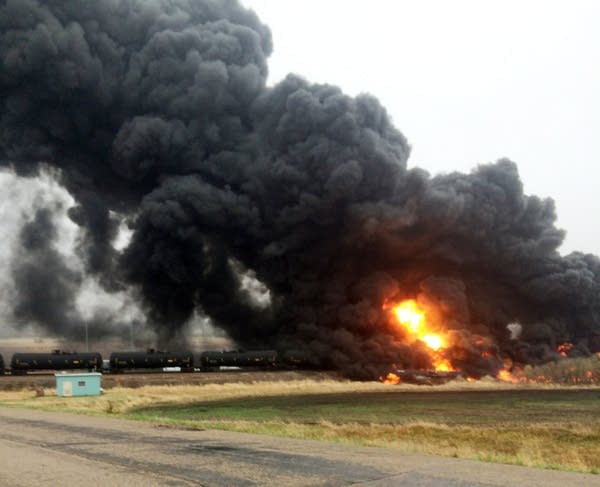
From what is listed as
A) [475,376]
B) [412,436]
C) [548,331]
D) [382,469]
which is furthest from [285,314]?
[382,469]

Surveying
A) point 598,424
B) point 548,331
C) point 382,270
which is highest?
point 382,270

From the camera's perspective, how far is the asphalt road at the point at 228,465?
14039 mm

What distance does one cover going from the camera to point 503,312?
87562 mm

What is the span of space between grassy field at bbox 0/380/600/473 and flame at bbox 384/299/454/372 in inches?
291

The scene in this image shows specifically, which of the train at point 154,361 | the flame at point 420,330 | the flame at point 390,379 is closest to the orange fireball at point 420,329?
the flame at point 420,330

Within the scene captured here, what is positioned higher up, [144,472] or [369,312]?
[369,312]

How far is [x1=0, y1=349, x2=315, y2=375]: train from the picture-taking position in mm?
71625

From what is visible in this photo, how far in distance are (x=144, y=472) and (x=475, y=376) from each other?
69.2m

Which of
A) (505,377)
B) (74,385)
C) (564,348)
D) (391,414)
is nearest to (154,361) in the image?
(74,385)

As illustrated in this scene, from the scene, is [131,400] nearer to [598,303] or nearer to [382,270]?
[382,270]

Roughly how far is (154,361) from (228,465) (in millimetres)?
61702

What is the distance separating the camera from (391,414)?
39.9 m

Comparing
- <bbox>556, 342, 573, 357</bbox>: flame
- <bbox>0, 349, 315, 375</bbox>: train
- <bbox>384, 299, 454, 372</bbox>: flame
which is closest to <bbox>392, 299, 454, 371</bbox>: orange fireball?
<bbox>384, 299, 454, 372</bbox>: flame

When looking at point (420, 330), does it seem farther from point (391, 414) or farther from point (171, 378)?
point (391, 414)
